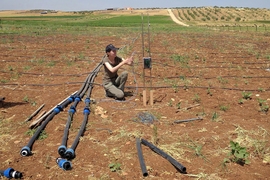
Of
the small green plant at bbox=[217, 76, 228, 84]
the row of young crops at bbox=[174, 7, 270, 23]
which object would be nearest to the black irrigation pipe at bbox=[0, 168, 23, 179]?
the small green plant at bbox=[217, 76, 228, 84]

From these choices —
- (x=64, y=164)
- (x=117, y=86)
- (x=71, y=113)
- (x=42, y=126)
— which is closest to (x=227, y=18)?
(x=117, y=86)

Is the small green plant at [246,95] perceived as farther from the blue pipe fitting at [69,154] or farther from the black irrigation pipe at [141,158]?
the blue pipe fitting at [69,154]

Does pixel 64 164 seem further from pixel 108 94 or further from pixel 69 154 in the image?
pixel 108 94

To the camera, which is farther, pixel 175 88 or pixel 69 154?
pixel 175 88

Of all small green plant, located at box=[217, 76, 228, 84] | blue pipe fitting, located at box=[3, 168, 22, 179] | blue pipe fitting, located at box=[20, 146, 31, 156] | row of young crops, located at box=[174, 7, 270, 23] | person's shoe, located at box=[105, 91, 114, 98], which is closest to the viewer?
blue pipe fitting, located at box=[3, 168, 22, 179]

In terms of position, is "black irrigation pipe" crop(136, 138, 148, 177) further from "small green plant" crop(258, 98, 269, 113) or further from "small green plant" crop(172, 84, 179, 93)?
"small green plant" crop(258, 98, 269, 113)

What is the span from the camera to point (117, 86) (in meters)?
6.68

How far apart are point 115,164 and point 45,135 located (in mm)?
1672

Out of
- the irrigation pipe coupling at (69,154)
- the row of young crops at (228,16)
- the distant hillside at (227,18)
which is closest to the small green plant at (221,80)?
the irrigation pipe coupling at (69,154)

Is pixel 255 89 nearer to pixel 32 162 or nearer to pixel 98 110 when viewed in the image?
pixel 98 110

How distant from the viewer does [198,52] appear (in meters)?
13.3

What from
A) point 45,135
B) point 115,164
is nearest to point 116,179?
point 115,164

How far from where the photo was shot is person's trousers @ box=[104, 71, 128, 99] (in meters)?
6.36

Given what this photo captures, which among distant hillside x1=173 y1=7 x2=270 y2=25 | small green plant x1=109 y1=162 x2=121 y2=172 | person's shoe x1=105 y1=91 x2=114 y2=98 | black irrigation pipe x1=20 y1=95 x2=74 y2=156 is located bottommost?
small green plant x1=109 y1=162 x2=121 y2=172
